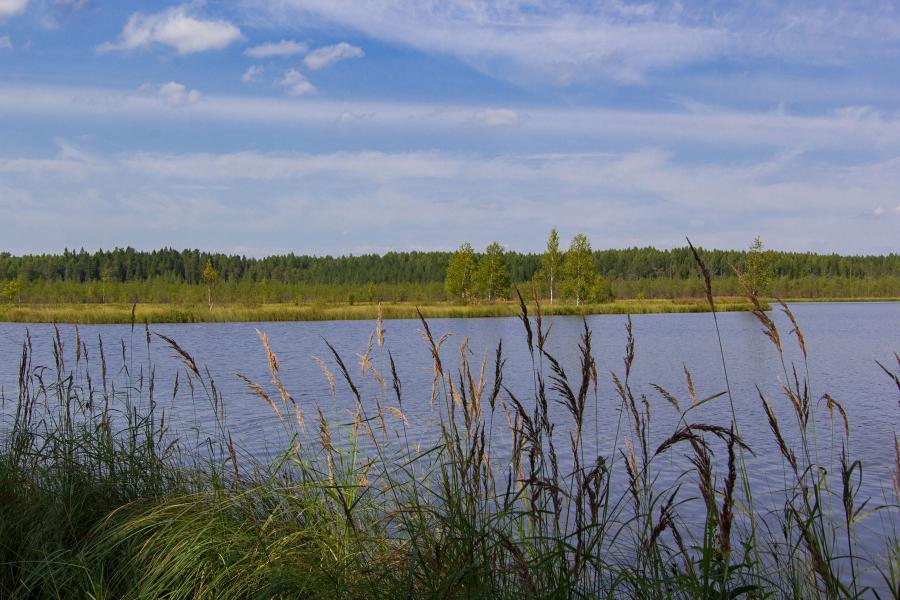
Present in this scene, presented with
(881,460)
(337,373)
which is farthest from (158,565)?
(337,373)

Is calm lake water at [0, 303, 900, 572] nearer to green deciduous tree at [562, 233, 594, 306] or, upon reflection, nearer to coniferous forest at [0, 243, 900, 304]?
green deciduous tree at [562, 233, 594, 306]

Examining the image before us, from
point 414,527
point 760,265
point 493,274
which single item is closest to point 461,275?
point 493,274

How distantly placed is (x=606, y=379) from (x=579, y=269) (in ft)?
156

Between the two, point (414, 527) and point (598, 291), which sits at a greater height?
point (598, 291)

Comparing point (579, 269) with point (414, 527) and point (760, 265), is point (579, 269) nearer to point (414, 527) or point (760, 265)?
point (760, 265)

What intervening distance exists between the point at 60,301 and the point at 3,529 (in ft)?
261

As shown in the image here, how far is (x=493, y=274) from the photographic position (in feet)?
208

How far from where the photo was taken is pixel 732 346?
85.2 feet

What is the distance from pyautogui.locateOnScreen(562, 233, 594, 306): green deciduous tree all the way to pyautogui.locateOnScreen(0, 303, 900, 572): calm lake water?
2640cm

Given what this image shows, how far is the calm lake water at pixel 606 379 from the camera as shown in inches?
372

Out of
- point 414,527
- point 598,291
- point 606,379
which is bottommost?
point 606,379

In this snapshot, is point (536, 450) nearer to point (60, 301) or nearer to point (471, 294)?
point (471, 294)

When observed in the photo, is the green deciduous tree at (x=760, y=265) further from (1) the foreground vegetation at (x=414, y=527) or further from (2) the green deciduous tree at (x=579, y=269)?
(1) the foreground vegetation at (x=414, y=527)

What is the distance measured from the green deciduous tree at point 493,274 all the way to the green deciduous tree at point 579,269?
5.46 m
